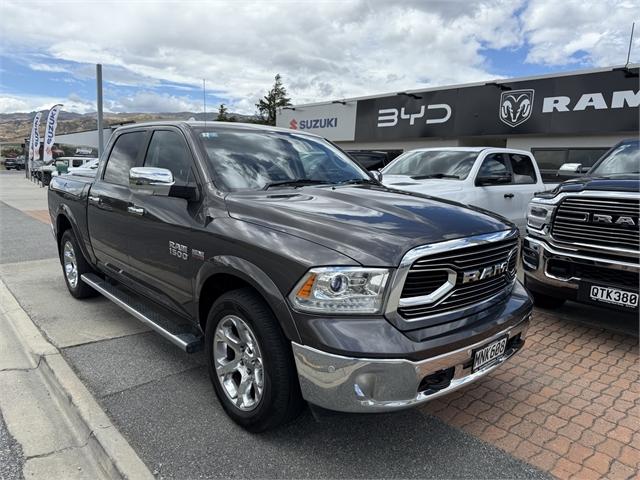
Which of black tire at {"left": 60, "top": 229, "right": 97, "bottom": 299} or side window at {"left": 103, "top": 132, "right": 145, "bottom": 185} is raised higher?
side window at {"left": 103, "top": 132, "right": 145, "bottom": 185}

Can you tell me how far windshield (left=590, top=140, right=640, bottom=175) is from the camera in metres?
5.31

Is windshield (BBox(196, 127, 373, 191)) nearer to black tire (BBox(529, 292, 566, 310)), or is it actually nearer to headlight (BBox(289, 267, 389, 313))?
headlight (BBox(289, 267, 389, 313))

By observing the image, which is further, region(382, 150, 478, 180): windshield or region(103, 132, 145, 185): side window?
region(382, 150, 478, 180): windshield

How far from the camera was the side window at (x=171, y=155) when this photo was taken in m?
3.40

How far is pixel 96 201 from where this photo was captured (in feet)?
14.7

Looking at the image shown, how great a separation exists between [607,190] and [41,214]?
13.8 m

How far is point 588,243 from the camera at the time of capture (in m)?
4.24

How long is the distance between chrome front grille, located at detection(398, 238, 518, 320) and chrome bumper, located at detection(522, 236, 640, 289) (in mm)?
1650

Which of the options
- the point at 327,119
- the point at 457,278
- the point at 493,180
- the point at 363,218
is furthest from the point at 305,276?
the point at 327,119

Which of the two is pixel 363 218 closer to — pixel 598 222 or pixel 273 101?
pixel 598 222

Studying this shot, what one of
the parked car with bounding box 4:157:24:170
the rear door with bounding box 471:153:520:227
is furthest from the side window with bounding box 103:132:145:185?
the parked car with bounding box 4:157:24:170

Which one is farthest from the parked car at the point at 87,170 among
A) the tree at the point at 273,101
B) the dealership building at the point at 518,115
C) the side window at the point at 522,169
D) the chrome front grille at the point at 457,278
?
the tree at the point at 273,101

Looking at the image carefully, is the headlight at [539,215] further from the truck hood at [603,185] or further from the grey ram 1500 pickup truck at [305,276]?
the grey ram 1500 pickup truck at [305,276]

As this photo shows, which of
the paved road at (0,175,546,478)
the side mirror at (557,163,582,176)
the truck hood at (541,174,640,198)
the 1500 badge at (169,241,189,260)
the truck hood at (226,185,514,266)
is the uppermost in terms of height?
the side mirror at (557,163,582,176)
